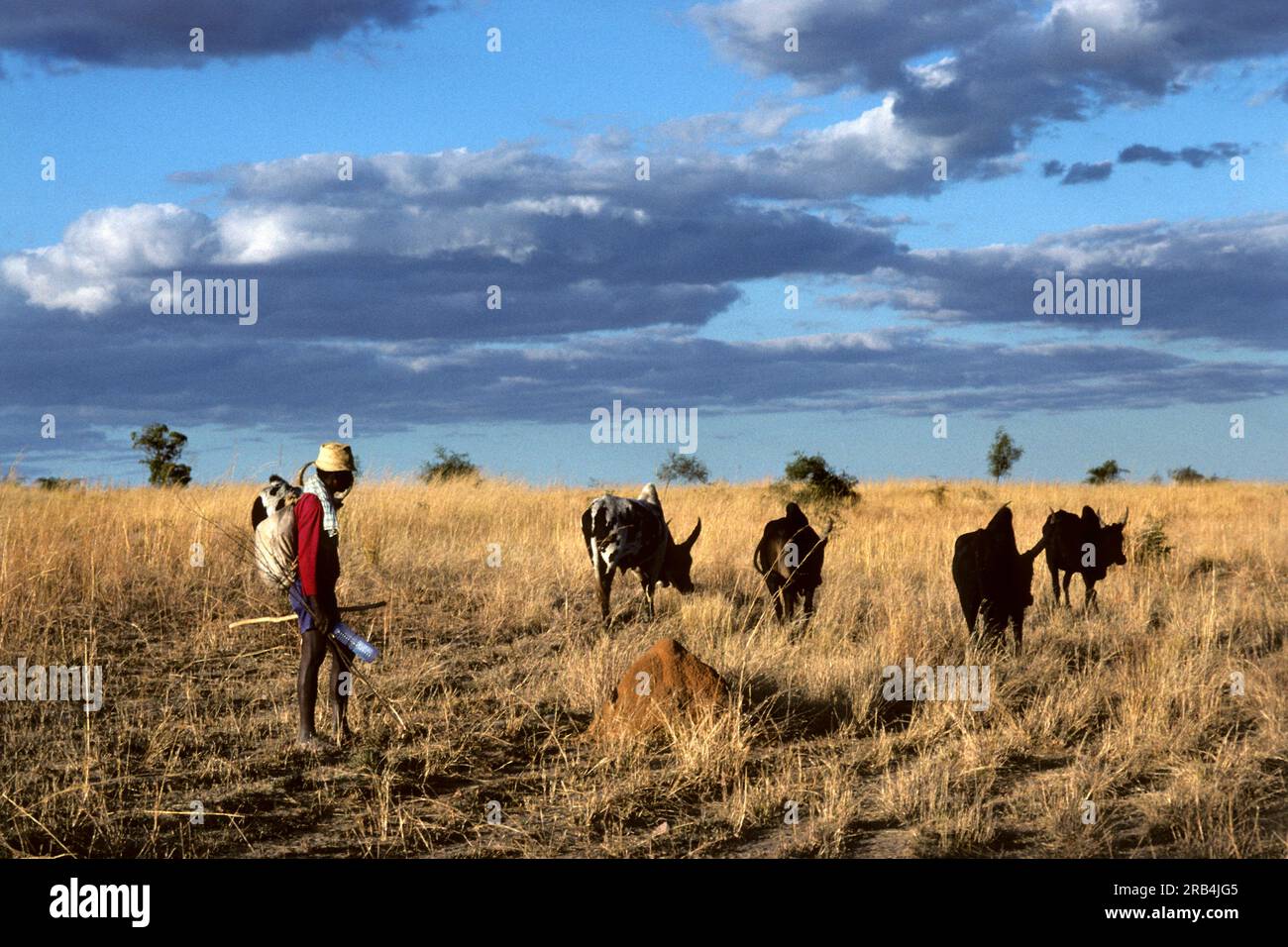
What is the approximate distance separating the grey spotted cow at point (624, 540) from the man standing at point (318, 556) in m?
3.97

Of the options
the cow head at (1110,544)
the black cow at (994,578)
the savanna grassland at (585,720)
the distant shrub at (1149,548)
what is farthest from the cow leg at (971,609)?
the distant shrub at (1149,548)

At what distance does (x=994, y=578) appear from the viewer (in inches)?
376

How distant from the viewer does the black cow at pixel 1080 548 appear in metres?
12.2

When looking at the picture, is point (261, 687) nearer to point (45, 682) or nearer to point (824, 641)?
point (45, 682)

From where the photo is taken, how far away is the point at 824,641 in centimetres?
982

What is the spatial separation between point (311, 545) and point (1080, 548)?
841 cm

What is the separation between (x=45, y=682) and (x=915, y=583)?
8893mm

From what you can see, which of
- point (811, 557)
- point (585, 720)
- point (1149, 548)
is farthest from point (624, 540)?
point (1149, 548)

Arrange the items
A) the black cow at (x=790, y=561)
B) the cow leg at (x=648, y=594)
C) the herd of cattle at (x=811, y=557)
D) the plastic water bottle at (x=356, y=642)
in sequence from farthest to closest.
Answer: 1. the cow leg at (x=648, y=594)
2. the black cow at (x=790, y=561)
3. the herd of cattle at (x=811, y=557)
4. the plastic water bottle at (x=356, y=642)

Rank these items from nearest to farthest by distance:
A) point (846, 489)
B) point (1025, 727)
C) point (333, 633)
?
point (333, 633) → point (1025, 727) → point (846, 489)

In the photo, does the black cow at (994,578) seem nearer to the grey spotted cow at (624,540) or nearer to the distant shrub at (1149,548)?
the grey spotted cow at (624,540)

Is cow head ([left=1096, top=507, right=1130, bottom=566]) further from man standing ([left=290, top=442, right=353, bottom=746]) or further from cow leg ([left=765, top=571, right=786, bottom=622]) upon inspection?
man standing ([left=290, top=442, right=353, bottom=746])

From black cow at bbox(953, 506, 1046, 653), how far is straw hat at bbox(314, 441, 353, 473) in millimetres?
4917
